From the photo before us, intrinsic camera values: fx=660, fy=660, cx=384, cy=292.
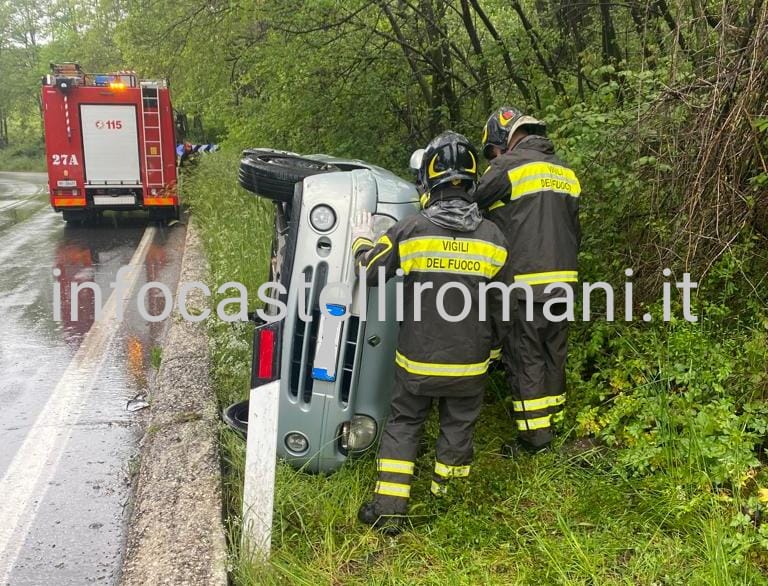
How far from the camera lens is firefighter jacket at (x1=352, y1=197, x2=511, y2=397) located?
2729mm

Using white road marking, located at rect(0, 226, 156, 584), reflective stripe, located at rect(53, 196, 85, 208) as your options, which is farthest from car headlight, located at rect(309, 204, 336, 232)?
reflective stripe, located at rect(53, 196, 85, 208)

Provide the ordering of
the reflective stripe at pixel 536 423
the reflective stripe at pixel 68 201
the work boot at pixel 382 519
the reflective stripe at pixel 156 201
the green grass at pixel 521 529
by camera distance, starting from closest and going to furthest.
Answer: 1. the green grass at pixel 521 529
2. the work boot at pixel 382 519
3. the reflective stripe at pixel 536 423
4. the reflective stripe at pixel 68 201
5. the reflective stripe at pixel 156 201

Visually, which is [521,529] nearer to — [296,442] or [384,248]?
[296,442]

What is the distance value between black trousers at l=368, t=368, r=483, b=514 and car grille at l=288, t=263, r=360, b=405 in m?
0.25

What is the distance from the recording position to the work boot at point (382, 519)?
8.89ft

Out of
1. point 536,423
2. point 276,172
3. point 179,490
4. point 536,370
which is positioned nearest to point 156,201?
point 276,172

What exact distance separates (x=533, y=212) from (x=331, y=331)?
1.16 metres

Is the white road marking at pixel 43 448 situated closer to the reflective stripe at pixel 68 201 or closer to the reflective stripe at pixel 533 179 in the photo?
the reflective stripe at pixel 533 179

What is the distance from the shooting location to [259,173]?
3277mm

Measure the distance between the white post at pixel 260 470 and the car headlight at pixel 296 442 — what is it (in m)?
0.55

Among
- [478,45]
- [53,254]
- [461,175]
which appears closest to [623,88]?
[461,175]

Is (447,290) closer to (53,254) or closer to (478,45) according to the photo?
(478,45)

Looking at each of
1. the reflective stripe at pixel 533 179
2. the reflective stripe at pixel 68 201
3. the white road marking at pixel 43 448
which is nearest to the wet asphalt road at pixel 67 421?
the white road marking at pixel 43 448

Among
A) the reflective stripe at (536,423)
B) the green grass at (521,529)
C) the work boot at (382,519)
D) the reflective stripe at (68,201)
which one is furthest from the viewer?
the reflective stripe at (68,201)
